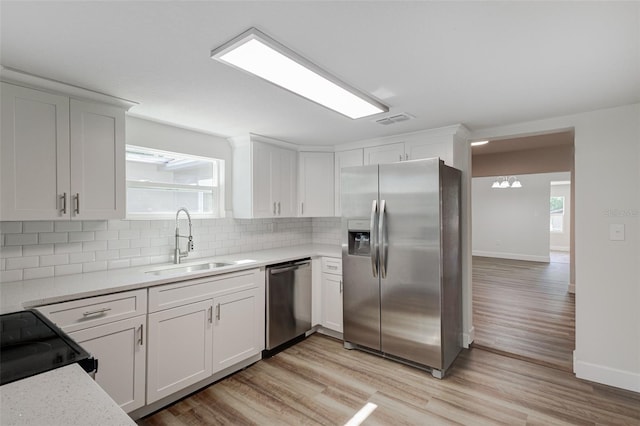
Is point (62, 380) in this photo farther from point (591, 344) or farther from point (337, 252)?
point (591, 344)

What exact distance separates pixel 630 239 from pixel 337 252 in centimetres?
265

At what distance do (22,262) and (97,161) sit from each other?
0.86 m

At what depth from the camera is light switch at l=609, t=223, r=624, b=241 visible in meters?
2.54

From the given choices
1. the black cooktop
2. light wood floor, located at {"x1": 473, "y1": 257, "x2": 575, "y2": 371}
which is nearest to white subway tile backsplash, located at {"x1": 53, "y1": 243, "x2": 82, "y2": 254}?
the black cooktop

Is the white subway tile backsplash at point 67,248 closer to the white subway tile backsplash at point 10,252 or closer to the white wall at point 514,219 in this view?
the white subway tile backsplash at point 10,252

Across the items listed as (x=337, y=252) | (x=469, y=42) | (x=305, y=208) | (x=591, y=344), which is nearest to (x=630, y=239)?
(x=591, y=344)

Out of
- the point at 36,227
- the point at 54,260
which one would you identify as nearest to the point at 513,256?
the point at 54,260

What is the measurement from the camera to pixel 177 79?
1952mm

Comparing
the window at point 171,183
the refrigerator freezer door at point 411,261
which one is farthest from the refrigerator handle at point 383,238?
the window at point 171,183

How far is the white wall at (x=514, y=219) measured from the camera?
329 inches

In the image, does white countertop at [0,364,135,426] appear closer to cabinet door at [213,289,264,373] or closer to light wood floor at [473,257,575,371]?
cabinet door at [213,289,264,373]

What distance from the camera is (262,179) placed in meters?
3.54

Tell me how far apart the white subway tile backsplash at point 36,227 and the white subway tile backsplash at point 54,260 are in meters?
0.20

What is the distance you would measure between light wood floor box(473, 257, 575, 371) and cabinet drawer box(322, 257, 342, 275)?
1.69m
